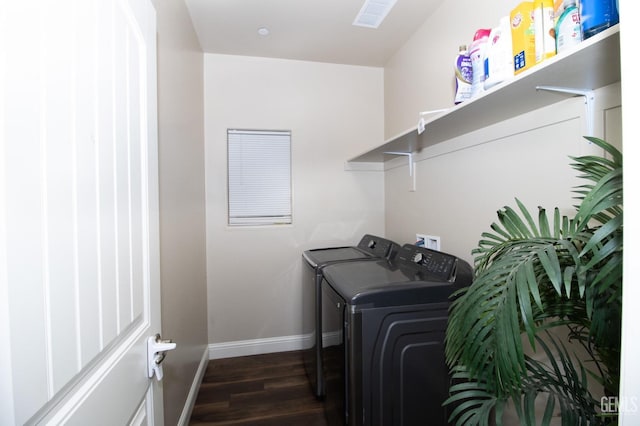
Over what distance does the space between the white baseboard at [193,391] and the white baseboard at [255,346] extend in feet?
0.33

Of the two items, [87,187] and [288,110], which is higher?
[288,110]

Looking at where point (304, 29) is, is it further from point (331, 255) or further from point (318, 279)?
point (318, 279)

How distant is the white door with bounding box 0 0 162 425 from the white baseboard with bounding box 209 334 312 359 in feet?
5.85

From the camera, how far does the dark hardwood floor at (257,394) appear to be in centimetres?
180

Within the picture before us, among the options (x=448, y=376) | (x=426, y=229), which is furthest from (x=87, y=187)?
(x=426, y=229)

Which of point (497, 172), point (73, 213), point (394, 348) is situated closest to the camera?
point (73, 213)

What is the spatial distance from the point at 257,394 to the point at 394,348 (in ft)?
4.24

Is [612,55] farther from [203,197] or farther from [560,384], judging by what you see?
[203,197]

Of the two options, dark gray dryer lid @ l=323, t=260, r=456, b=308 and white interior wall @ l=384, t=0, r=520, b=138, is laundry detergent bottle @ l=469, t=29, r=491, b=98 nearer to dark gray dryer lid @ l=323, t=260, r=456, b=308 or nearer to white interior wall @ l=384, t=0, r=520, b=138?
white interior wall @ l=384, t=0, r=520, b=138

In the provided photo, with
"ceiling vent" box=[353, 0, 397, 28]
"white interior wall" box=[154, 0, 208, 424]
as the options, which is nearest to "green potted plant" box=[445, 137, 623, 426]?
"white interior wall" box=[154, 0, 208, 424]

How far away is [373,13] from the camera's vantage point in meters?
1.93

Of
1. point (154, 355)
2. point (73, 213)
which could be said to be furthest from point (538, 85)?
point (154, 355)

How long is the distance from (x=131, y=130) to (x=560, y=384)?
4.41 feet

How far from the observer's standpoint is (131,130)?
764mm
